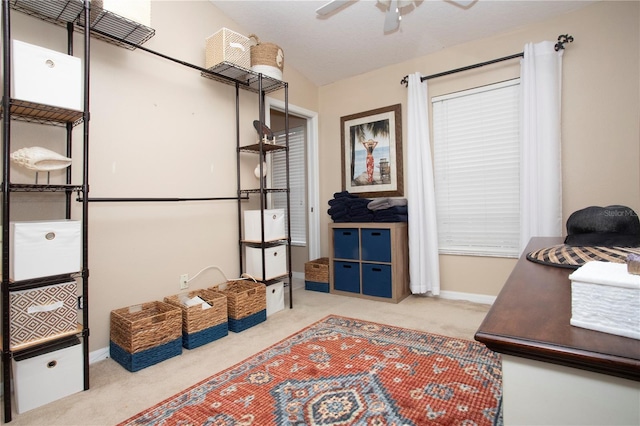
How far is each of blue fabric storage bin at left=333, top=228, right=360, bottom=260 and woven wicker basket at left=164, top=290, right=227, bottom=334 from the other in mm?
1382

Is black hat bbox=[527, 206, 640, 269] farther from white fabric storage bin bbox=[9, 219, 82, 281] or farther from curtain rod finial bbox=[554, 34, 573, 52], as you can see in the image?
white fabric storage bin bbox=[9, 219, 82, 281]

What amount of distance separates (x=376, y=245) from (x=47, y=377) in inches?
99.7

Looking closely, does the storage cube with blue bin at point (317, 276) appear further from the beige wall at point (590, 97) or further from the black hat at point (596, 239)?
the black hat at point (596, 239)

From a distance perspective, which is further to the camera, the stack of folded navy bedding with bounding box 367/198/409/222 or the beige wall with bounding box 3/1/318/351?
the stack of folded navy bedding with bounding box 367/198/409/222

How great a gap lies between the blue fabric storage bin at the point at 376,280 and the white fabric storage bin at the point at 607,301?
2620 mm

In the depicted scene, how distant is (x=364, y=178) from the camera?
3.83m

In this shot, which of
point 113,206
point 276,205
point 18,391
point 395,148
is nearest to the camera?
point 18,391

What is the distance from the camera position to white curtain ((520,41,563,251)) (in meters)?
2.67

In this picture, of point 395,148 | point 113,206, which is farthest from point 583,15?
point 113,206

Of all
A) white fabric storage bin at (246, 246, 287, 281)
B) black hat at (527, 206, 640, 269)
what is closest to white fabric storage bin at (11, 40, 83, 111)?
white fabric storage bin at (246, 246, 287, 281)

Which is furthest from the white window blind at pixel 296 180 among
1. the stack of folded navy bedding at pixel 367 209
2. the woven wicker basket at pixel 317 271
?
the stack of folded navy bedding at pixel 367 209

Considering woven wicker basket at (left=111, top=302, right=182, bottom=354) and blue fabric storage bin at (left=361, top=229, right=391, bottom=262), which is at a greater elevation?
blue fabric storage bin at (left=361, top=229, right=391, bottom=262)

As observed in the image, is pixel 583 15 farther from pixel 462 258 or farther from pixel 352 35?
pixel 462 258

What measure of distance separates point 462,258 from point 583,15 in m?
2.15
